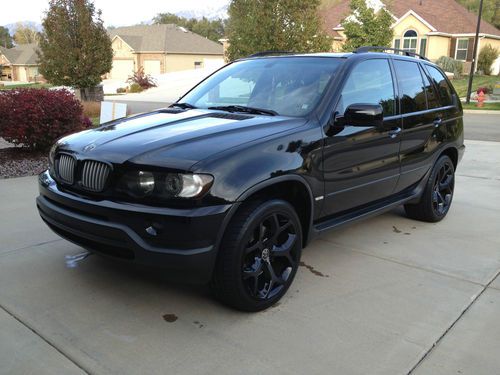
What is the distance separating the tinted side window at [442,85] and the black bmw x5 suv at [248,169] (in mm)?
594

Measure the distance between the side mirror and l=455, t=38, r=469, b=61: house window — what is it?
38.1 metres

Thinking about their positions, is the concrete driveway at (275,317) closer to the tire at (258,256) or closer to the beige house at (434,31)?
the tire at (258,256)

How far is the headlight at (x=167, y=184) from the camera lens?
2.95m

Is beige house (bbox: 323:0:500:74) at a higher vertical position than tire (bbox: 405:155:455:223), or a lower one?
higher

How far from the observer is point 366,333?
3211 millimetres

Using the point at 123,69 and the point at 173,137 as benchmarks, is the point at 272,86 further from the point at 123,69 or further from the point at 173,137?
the point at 123,69

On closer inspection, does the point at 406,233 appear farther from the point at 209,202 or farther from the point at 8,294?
the point at 8,294

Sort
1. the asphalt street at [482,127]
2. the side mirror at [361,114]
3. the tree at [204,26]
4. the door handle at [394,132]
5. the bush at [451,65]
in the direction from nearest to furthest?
the side mirror at [361,114] < the door handle at [394,132] < the asphalt street at [482,127] < the bush at [451,65] < the tree at [204,26]

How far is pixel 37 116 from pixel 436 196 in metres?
6.16

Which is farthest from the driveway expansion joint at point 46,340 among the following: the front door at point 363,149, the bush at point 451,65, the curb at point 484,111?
the bush at point 451,65

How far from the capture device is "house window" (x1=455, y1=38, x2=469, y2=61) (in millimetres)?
37275

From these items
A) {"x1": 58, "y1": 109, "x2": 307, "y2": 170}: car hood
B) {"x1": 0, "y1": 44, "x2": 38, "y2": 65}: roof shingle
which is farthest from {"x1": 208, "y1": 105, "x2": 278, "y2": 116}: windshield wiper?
{"x1": 0, "y1": 44, "x2": 38, "y2": 65}: roof shingle

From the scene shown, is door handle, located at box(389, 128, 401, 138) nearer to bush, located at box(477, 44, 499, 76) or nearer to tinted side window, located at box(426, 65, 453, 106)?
tinted side window, located at box(426, 65, 453, 106)

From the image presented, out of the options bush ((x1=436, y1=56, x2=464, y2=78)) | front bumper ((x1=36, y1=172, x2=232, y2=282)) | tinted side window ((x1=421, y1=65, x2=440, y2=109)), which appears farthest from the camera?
bush ((x1=436, y1=56, x2=464, y2=78))
